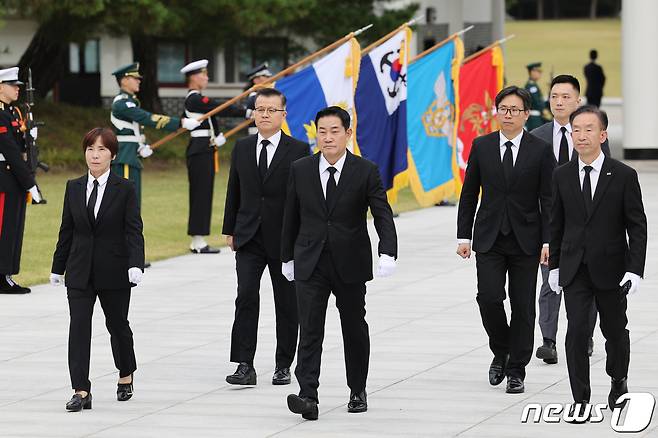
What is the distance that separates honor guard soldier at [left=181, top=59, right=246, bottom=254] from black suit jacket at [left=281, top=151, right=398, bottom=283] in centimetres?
792

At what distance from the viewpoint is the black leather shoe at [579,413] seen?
784 centimetres

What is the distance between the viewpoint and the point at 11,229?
13.5 metres

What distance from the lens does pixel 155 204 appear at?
70.9ft

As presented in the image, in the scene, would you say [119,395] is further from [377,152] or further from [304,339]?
[377,152]

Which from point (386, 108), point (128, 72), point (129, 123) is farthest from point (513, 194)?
point (386, 108)

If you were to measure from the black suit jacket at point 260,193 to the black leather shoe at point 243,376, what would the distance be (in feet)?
2.17

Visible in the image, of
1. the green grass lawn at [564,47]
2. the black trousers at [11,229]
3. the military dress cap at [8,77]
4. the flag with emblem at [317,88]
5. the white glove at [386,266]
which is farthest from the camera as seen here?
the green grass lawn at [564,47]

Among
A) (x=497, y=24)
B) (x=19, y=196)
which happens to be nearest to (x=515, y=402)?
(x=19, y=196)

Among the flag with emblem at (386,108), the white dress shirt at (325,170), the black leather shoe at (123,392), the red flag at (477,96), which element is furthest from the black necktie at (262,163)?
the red flag at (477,96)

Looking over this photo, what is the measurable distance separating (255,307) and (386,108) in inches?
363

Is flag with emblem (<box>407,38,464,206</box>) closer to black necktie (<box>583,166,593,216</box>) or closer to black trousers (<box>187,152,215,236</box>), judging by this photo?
black trousers (<box>187,152,215,236</box>)

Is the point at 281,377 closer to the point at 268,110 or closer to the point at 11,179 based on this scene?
the point at 268,110

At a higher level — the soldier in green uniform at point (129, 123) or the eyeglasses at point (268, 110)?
the eyeglasses at point (268, 110)

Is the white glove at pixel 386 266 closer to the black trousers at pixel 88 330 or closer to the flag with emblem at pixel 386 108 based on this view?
the black trousers at pixel 88 330
